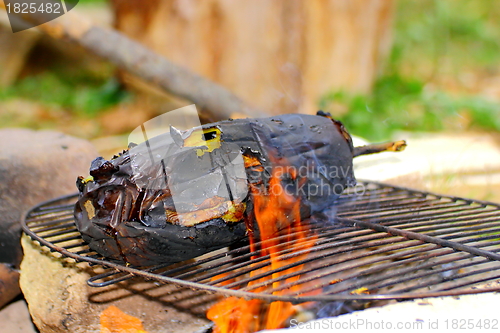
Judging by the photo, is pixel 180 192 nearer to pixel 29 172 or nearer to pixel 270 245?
pixel 270 245

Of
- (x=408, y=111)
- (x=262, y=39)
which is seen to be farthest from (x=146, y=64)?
(x=408, y=111)

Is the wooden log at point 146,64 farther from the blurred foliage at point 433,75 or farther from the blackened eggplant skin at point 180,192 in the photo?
the blackened eggplant skin at point 180,192

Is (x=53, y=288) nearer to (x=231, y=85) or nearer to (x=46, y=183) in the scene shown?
(x=46, y=183)

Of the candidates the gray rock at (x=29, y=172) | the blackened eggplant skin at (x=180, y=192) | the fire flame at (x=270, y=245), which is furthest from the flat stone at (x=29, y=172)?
the fire flame at (x=270, y=245)

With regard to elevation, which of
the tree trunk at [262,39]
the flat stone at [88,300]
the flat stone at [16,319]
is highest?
the tree trunk at [262,39]

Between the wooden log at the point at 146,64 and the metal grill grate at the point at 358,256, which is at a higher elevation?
the wooden log at the point at 146,64

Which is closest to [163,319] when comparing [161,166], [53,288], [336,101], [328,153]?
[53,288]

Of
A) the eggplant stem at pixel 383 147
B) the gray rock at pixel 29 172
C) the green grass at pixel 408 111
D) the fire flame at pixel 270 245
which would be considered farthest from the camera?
the green grass at pixel 408 111
